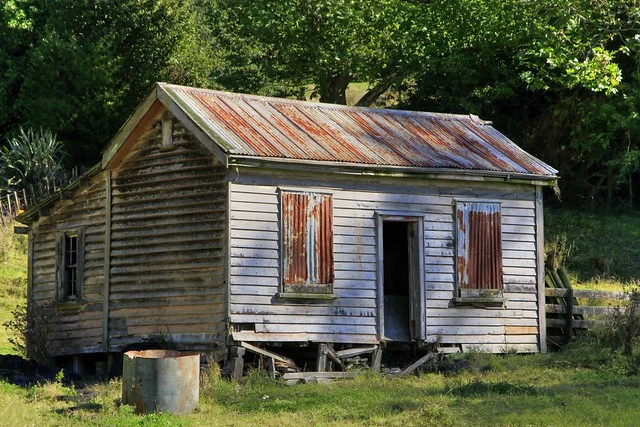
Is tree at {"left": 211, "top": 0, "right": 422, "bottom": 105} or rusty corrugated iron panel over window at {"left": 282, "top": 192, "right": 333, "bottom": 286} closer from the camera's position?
rusty corrugated iron panel over window at {"left": 282, "top": 192, "right": 333, "bottom": 286}

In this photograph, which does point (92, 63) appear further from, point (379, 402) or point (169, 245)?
point (379, 402)

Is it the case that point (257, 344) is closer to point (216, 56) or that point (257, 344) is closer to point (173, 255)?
point (173, 255)

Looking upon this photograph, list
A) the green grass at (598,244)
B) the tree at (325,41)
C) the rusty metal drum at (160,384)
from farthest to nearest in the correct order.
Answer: the tree at (325,41) → the green grass at (598,244) → the rusty metal drum at (160,384)

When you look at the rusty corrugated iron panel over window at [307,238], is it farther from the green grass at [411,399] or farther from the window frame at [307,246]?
the green grass at [411,399]

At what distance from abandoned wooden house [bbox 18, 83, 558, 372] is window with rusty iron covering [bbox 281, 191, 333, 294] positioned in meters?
0.03

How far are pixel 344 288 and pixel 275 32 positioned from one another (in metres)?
17.8

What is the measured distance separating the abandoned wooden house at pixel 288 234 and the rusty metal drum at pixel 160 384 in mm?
2892

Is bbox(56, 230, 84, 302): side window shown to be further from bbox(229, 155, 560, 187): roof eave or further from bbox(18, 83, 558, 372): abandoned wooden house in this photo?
bbox(229, 155, 560, 187): roof eave

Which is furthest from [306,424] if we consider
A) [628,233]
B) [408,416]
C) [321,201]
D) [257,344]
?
[628,233]

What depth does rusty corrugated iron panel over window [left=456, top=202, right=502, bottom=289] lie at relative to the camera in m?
22.1

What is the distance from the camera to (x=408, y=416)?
50.5ft

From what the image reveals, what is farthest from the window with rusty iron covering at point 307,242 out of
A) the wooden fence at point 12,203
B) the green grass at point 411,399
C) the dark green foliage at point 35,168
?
the dark green foliage at point 35,168

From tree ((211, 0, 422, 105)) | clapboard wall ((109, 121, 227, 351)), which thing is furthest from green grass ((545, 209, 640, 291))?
clapboard wall ((109, 121, 227, 351))

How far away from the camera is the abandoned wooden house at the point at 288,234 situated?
1961 centimetres
